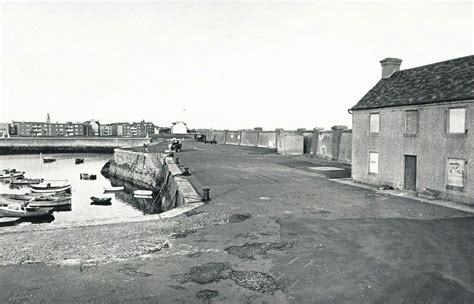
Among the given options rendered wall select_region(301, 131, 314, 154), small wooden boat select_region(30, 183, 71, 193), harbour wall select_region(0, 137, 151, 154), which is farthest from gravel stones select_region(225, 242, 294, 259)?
harbour wall select_region(0, 137, 151, 154)

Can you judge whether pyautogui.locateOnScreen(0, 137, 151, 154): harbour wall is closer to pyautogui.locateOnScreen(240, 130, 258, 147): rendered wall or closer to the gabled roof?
pyautogui.locateOnScreen(240, 130, 258, 147): rendered wall

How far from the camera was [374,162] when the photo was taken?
19.2 m

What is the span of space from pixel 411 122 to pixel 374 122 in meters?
2.65

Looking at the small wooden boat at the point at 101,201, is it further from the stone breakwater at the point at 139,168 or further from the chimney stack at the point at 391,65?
the chimney stack at the point at 391,65

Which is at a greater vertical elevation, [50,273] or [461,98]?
[461,98]

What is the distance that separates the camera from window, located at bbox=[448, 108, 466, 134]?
14040 mm

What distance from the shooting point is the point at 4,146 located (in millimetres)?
91000

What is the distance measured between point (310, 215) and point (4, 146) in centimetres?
10416

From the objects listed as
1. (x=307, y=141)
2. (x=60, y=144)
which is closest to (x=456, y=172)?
(x=307, y=141)

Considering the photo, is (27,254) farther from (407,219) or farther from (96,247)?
(407,219)

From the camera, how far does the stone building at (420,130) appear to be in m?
14.1

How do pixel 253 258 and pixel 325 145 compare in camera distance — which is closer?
pixel 253 258

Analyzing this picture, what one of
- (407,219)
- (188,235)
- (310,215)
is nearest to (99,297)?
(188,235)

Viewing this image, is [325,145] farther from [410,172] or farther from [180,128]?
[180,128]
